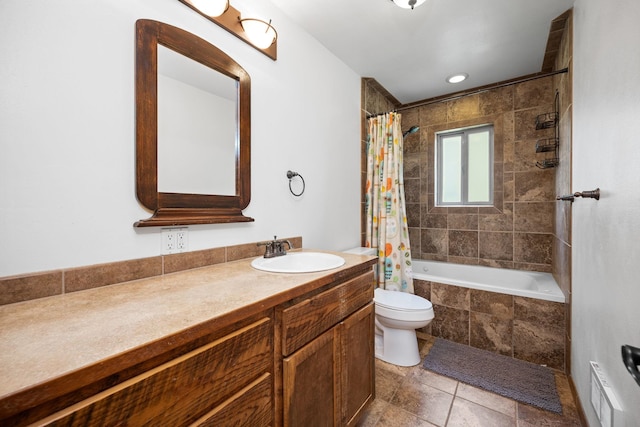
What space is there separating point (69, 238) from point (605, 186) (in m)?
2.07

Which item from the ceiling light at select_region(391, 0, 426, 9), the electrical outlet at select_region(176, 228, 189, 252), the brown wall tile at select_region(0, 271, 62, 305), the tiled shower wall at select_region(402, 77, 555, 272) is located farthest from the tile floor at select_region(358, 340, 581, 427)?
the ceiling light at select_region(391, 0, 426, 9)

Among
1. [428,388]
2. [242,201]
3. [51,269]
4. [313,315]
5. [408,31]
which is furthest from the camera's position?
[408,31]

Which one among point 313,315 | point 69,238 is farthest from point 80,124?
point 313,315

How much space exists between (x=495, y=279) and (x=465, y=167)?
4.12 feet

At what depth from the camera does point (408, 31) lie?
1944 millimetres

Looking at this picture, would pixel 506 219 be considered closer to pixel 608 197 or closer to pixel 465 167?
pixel 465 167

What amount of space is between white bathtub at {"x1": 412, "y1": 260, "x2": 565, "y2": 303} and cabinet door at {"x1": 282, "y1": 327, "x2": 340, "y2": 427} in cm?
159

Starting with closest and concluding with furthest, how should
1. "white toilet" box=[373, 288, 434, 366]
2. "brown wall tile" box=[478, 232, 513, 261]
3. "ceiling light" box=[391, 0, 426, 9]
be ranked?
"ceiling light" box=[391, 0, 426, 9] < "white toilet" box=[373, 288, 434, 366] < "brown wall tile" box=[478, 232, 513, 261]

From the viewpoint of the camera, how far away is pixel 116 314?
2.31 ft

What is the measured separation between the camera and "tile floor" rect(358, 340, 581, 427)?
1.47 metres

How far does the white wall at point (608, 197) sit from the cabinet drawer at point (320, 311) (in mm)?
931

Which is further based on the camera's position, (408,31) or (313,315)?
(408,31)

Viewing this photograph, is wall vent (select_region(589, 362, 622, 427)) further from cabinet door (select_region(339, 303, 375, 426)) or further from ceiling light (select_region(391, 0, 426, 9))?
ceiling light (select_region(391, 0, 426, 9))

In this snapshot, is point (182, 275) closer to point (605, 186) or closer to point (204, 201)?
point (204, 201)
